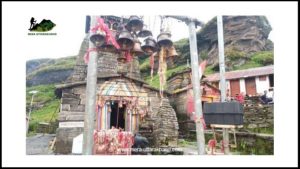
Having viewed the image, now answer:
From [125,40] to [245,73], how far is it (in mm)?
3765

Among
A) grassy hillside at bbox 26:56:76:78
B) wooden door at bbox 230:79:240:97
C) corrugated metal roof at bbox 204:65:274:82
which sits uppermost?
grassy hillside at bbox 26:56:76:78

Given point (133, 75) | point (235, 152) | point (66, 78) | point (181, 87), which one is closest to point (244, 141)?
point (235, 152)

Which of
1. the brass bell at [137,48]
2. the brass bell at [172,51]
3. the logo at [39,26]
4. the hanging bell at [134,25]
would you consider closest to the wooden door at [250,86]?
the brass bell at [172,51]

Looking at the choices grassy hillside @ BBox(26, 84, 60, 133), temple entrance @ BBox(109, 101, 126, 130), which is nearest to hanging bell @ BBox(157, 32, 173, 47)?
temple entrance @ BBox(109, 101, 126, 130)

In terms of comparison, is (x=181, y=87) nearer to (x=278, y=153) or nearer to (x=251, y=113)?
(x=251, y=113)

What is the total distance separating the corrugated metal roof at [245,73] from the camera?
23.8 ft

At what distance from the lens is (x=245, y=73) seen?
7.76 metres

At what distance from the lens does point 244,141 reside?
697 centimetres

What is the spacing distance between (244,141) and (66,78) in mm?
4742

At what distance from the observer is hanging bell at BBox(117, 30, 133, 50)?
563 centimetres

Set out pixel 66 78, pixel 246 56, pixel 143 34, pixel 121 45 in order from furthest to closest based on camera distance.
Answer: pixel 246 56 < pixel 66 78 < pixel 143 34 < pixel 121 45

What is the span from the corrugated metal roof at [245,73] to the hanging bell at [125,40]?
2.60 meters

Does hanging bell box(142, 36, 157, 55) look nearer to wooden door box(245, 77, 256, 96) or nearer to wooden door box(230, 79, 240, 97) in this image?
wooden door box(230, 79, 240, 97)

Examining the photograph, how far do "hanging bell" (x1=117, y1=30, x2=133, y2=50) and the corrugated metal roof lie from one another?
2.60 meters
